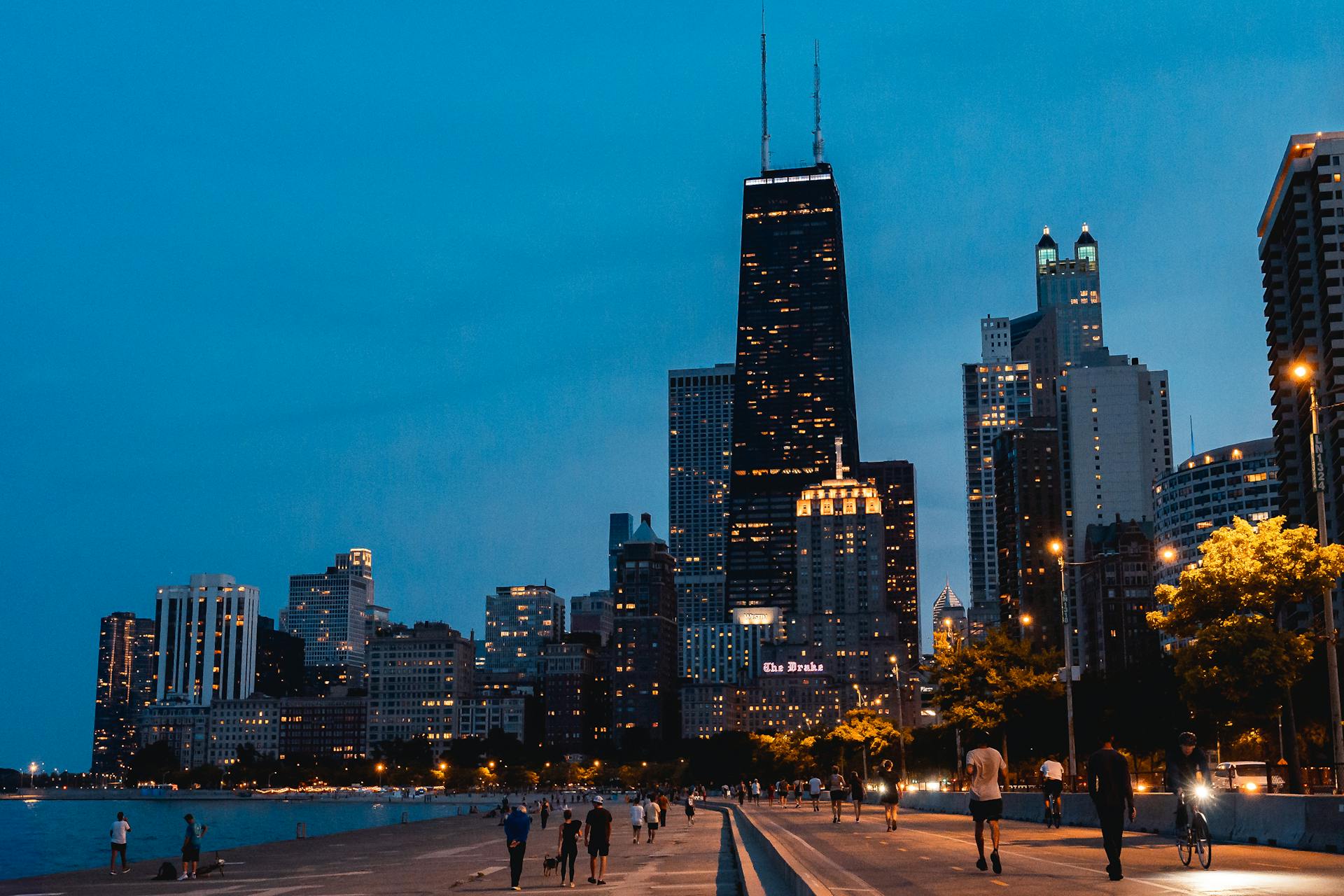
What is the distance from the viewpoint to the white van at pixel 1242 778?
45.7m

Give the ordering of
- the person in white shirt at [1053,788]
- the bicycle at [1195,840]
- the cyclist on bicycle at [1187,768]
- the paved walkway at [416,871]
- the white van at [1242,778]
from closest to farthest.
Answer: the bicycle at [1195,840] < the cyclist on bicycle at [1187,768] < the paved walkway at [416,871] < the person in white shirt at [1053,788] < the white van at [1242,778]

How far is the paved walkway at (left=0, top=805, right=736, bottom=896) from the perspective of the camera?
3447cm

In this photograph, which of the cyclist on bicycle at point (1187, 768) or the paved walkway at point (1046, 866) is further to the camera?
the cyclist on bicycle at point (1187, 768)

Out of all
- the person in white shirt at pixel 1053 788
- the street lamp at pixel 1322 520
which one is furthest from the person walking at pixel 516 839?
the street lamp at pixel 1322 520

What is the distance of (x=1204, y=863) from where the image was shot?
941 inches

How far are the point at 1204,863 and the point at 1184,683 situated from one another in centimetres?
1848

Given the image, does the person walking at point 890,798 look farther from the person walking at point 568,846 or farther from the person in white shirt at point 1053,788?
the person walking at point 568,846

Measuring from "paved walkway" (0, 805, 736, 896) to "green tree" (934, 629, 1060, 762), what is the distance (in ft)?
44.8

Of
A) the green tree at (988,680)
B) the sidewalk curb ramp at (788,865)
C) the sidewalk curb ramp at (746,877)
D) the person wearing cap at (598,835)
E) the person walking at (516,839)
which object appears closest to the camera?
the sidewalk curb ramp at (788,865)

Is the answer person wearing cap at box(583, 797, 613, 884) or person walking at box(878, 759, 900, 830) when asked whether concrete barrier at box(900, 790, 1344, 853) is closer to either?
person walking at box(878, 759, 900, 830)

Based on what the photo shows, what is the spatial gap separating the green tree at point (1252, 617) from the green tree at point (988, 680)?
27.3 m

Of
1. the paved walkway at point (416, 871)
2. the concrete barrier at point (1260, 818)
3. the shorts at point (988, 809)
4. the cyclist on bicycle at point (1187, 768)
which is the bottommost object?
the paved walkway at point (416, 871)

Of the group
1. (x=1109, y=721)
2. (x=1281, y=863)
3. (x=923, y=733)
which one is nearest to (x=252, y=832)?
(x=923, y=733)

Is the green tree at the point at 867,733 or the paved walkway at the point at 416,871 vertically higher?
the green tree at the point at 867,733
